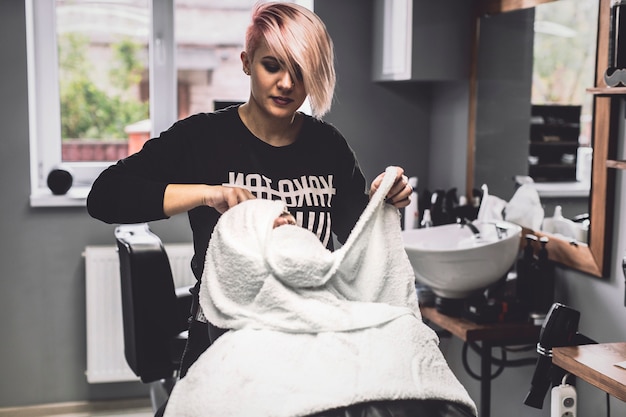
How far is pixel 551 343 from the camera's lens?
198 cm

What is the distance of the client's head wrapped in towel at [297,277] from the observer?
46.2 inches

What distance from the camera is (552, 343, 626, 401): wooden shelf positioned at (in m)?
1.67

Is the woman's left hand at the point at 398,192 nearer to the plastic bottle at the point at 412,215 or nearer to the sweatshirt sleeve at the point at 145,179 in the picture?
the sweatshirt sleeve at the point at 145,179

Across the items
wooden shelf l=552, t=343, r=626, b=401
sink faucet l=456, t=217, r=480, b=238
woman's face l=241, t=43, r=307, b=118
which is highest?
woman's face l=241, t=43, r=307, b=118

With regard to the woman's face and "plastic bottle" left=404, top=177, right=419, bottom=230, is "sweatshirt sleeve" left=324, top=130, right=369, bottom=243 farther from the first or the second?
"plastic bottle" left=404, top=177, right=419, bottom=230

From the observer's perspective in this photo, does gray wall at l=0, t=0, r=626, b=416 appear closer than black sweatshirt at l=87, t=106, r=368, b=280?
No

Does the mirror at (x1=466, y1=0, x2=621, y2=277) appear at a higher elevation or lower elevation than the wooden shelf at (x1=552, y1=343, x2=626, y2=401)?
higher

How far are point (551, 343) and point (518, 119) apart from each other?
102 centimetres

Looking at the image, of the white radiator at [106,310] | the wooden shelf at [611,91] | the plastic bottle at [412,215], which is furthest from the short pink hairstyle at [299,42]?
the white radiator at [106,310]

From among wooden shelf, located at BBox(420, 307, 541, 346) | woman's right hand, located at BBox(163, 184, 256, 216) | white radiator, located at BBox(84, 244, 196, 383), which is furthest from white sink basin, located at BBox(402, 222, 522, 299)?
white radiator, located at BBox(84, 244, 196, 383)

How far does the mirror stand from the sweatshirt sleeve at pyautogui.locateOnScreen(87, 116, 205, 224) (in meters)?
1.11

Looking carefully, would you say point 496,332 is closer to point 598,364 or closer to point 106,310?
point 598,364

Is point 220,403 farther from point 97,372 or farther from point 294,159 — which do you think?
point 97,372

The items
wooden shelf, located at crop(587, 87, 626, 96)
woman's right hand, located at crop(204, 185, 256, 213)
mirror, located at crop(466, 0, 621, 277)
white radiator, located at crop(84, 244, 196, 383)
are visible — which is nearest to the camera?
woman's right hand, located at crop(204, 185, 256, 213)
